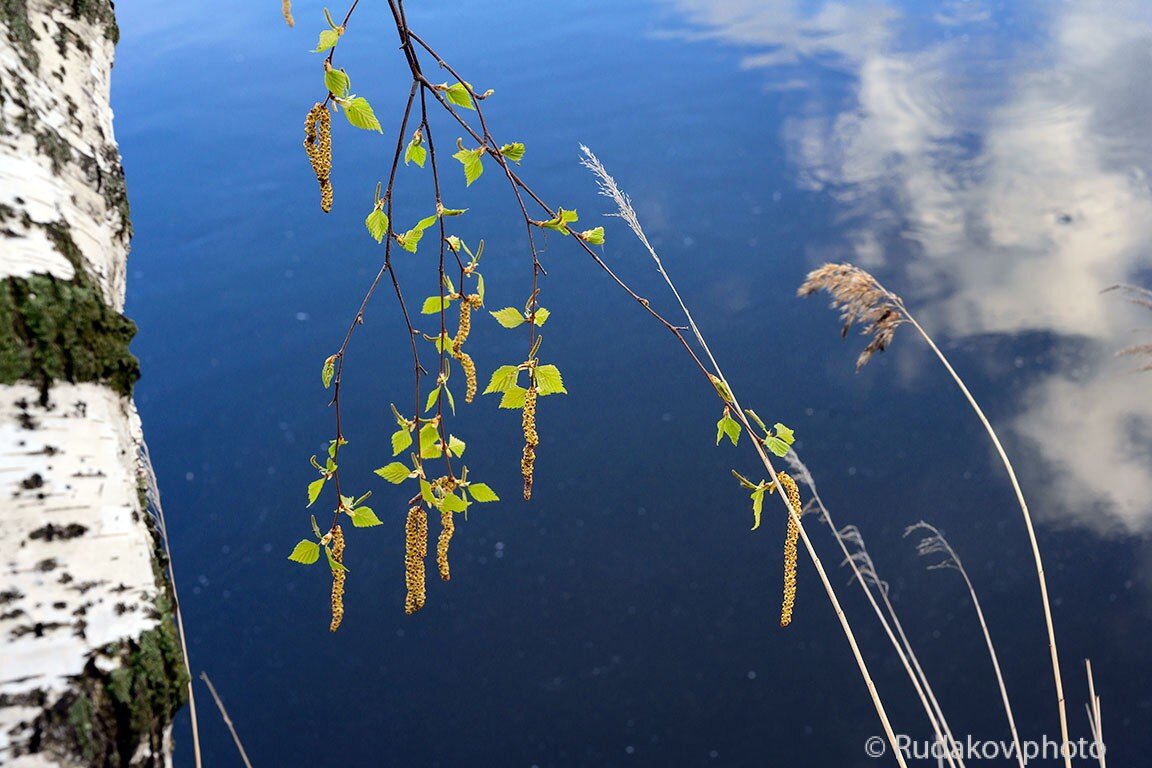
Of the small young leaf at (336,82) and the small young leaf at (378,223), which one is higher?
the small young leaf at (336,82)

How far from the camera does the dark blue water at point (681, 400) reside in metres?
2.55

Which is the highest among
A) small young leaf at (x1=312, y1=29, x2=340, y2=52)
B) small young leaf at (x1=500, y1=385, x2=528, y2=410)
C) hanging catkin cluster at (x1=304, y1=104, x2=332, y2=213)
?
small young leaf at (x1=312, y1=29, x2=340, y2=52)

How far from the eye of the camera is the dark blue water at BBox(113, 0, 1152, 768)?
101 inches

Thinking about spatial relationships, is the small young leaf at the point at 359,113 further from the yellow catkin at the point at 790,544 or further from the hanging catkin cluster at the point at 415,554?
the yellow catkin at the point at 790,544

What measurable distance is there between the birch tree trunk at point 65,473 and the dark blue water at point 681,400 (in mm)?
1981

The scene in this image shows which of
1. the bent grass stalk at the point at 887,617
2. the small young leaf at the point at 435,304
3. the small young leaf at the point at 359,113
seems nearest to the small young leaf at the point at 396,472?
the small young leaf at the point at 435,304

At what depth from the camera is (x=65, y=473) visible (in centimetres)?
62

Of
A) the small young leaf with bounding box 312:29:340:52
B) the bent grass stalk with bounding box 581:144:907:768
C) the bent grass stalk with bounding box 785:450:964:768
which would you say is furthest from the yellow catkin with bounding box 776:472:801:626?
the small young leaf with bounding box 312:29:340:52

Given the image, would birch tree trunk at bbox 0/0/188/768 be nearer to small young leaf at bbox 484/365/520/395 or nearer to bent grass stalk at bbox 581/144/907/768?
small young leaf at bbox 484/365/520/395

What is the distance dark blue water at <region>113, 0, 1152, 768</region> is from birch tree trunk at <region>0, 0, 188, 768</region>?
1981 millimetres

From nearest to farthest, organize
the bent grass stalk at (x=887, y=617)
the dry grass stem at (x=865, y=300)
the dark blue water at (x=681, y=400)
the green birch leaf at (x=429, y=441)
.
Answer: the green birch leaf at (x=429, y=441), the bent grass stalk at (x=887, y=617), the dry grass stem at (x=865, y=300), the dark blue water at (x=681, y=400)

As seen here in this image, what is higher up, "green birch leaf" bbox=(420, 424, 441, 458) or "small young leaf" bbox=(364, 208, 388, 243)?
"small young leaf" bbox=(364, 208, 388, 243)

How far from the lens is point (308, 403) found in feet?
11.0

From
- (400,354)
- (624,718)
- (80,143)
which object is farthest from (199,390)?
(80,143)
